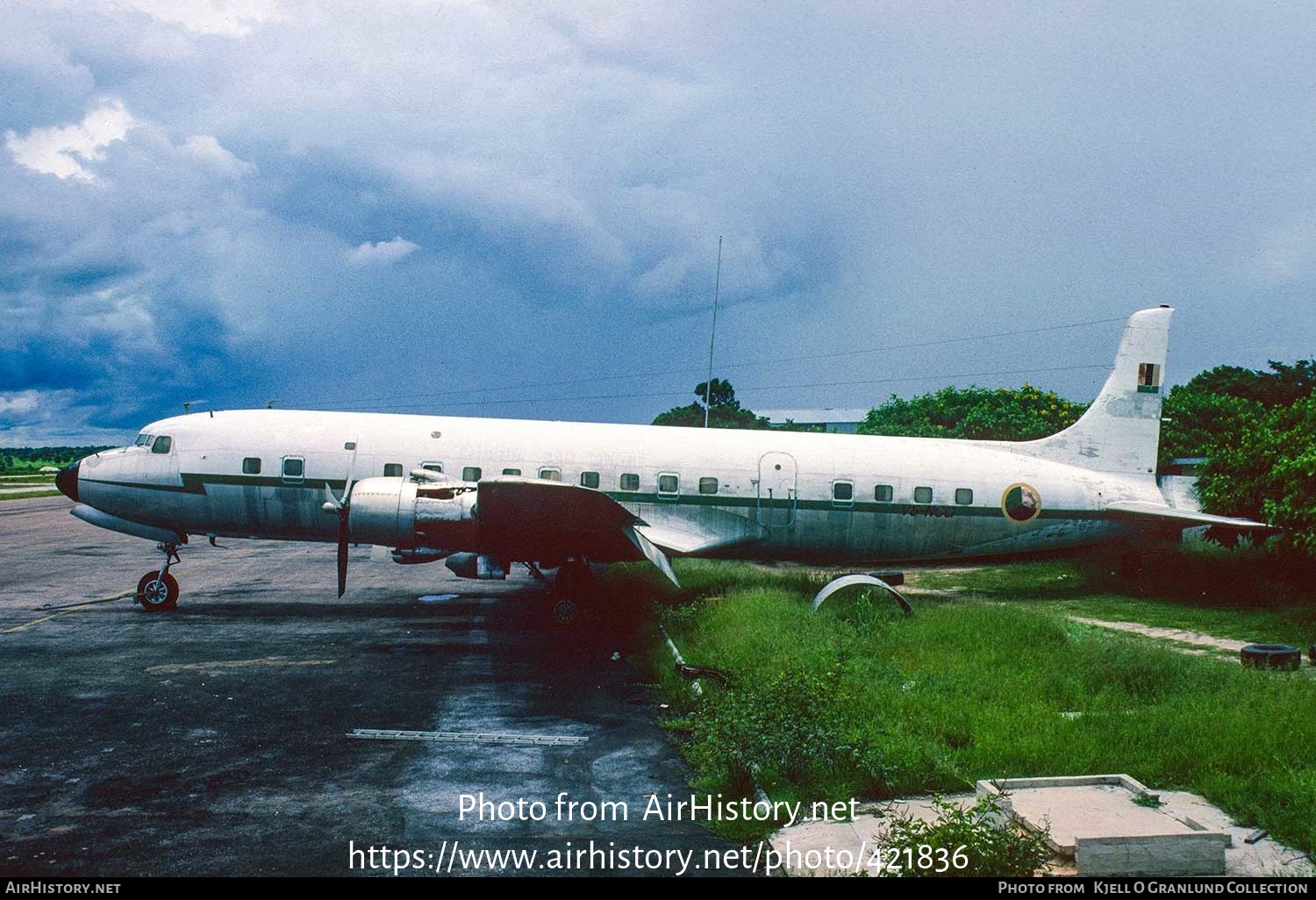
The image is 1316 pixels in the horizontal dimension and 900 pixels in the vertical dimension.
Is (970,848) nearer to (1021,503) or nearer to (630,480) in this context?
(630,480)

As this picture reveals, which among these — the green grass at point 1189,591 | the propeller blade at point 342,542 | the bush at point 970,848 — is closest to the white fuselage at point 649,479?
the green grass at point 1189,591

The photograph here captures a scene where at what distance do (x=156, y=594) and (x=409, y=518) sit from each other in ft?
21.4

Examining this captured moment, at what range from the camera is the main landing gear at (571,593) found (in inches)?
673

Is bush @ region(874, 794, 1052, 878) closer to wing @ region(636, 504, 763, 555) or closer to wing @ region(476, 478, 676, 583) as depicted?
wing @ region(476, 478, 676, 583)

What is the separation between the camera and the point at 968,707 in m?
10.5

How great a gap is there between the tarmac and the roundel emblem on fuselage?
812 centimetres

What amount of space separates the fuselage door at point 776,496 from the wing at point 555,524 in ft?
8.44

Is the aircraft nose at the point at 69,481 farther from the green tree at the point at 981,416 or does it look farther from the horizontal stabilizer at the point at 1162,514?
the green tree at the point at 981,416

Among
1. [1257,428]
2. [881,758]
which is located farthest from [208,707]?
[1257,428]

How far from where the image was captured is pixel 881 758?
28.3ft

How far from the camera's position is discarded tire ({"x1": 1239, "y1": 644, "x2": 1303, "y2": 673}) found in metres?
12.5

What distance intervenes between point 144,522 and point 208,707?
9022 mm

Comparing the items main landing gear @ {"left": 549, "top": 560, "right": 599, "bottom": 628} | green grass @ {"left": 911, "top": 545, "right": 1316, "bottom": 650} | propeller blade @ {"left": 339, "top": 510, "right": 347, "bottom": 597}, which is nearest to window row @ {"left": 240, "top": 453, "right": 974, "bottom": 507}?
main landing gear @ {"left": 549, "top": 560, "right": 599, "bottom": 628}

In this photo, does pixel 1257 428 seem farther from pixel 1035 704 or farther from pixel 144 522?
pixel 144 522
